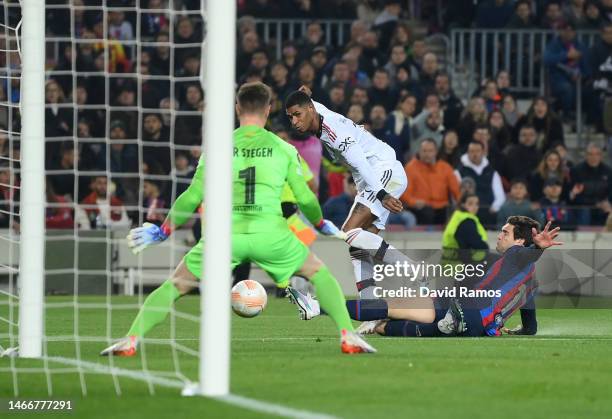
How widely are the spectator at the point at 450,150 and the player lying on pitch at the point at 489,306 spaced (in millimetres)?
8672

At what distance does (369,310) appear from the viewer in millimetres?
11688

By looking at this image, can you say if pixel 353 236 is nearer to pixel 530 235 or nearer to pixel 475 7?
pixel 530 235

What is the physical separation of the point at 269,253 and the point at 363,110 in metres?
11.8

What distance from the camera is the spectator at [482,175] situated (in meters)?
20.0

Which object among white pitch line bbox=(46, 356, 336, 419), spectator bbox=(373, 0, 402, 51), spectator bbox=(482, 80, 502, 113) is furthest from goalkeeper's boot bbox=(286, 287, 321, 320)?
spectator bbox=(373, 0, 402, 51)

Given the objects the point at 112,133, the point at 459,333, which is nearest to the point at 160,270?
the point at 112,133

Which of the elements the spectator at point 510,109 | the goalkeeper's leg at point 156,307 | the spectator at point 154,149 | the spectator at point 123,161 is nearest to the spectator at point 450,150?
the spectator at point 510,109

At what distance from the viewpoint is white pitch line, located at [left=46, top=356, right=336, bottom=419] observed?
689 centimetres

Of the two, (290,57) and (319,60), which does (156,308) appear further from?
(290,57)

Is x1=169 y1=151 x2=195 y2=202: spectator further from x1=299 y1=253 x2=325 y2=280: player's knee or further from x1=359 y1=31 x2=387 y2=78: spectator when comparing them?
x1=299 y1=253 x2=325 y2=280: player's knee

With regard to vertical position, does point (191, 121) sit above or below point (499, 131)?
above

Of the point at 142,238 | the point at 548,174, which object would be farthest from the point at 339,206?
the point at 142,238

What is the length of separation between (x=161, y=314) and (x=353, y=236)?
3933 mm

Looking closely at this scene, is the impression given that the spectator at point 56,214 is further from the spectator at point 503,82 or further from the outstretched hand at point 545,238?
the outstretched hand at point 545,238
